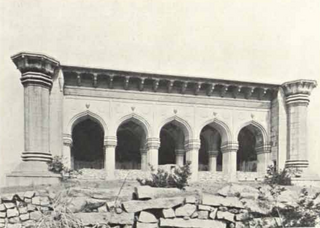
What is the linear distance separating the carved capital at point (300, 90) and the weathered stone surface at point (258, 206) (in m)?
8.93

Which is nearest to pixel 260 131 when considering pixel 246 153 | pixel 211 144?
pixel 211 144

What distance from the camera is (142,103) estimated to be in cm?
1490

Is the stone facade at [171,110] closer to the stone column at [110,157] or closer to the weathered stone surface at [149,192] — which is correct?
the stone column at [110,157]

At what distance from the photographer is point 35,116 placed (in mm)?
11914

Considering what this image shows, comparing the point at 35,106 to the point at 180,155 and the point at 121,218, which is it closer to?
the point at 121,218

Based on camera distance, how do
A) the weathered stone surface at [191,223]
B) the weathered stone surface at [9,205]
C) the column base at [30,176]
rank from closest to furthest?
the weathered stone surface at [191,223] → the weathered stone surface at [9,205] → the column base at [30,176]

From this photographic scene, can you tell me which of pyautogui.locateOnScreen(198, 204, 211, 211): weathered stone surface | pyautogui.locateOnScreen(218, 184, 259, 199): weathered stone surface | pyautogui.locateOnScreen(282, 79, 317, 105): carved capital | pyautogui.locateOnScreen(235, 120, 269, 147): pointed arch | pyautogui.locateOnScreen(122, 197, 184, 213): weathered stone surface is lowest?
pyautogui.locateOnScreen(198, 204, 211, 211): weathered stone surface

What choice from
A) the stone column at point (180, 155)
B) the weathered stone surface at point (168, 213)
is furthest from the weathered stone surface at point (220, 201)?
the stone column at point (180, 155)

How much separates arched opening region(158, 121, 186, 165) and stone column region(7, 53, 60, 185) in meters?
6.72

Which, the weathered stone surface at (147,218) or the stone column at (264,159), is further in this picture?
the stone column at (264,159)

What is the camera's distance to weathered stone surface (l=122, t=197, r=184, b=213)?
644 cm

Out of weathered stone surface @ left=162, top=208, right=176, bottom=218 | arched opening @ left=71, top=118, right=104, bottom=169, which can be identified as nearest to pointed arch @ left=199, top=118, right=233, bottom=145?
arched opening @ left=71, top=118, right=104, bottom=169

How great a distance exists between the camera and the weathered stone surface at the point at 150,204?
6.44m

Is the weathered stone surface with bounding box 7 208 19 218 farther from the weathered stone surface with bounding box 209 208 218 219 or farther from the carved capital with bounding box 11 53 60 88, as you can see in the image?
the carved capital with bounding box 11 53 60 88
